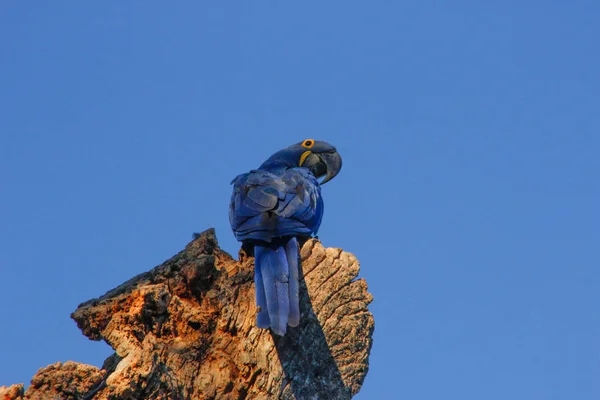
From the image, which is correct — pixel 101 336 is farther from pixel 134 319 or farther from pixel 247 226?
pixel 247 226

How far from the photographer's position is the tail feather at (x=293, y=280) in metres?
5.41

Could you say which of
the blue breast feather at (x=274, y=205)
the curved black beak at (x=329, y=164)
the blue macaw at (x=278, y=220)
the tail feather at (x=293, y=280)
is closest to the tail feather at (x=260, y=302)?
the blue macaw at (x=278, y=220)

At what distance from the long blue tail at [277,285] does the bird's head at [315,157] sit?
2.57 metres

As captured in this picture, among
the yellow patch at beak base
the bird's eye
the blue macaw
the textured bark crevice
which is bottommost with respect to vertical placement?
the textured bark crevice

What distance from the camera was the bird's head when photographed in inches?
343

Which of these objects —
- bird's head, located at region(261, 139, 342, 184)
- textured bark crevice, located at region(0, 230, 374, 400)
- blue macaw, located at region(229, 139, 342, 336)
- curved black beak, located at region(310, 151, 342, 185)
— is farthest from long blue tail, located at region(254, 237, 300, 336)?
curved black beak, located at region(310, 151, 342, 185)

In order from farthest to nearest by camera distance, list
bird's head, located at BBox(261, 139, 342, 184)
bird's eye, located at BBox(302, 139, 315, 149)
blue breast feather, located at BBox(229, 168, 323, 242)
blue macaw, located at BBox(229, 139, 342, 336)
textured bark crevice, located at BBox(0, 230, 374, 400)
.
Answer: bird's eye, located at BBox(302, 139, 315, 149)
bird's head, located at BBox(261, 139, 342, 184)
blue breast feather, located at BBox(229, 168, 323, 242)
blue macaw, located at BBox(229, 139, 342, 336)
textured bark crevice, located at BBox(0, 230, 374, 400)

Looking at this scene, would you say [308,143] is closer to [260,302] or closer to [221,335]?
[260,302]

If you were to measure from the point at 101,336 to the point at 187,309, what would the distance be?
1.85ft

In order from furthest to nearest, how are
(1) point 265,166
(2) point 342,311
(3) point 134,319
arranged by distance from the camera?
(1) point 265,166 → (2) point 342,311 → (3) point 134,319

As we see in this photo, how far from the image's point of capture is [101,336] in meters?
5.43

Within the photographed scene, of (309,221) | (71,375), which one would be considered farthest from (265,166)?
(71,375)

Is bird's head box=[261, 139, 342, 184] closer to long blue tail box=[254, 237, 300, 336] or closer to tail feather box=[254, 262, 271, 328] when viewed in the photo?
long blue tail box=[254, 237, 300, 336]

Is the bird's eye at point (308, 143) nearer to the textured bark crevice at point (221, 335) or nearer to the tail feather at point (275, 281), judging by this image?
the tail feather at point (275, 281)
